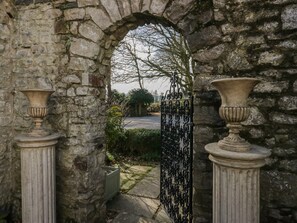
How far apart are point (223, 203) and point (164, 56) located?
6641 mm

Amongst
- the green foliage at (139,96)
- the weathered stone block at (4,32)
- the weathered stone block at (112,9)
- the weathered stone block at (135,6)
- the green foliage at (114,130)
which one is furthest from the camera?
the green foliage at (139,96)

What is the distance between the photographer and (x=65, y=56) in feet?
8.86

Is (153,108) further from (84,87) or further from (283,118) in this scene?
(283,118)

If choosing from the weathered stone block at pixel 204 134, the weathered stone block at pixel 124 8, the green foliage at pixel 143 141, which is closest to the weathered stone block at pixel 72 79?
the weathered stone block at pixel 124 8

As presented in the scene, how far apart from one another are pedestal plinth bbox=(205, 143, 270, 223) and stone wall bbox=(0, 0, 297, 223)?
1.81ft

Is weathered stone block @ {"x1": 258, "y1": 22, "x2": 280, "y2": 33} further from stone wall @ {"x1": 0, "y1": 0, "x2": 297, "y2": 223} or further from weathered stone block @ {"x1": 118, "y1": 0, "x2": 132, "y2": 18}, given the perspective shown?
weathered stone block @ {"x1": 118, "y1": 0, "x2": 132, "y2": 18}

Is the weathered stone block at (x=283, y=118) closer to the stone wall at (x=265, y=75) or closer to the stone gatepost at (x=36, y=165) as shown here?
the stone wall at (x=265, y=75)

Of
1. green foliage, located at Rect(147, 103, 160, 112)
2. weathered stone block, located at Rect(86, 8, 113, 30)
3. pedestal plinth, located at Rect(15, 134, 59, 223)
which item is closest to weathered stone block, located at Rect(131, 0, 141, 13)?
weathered stone block, located at Rect(86, 8, 113, 30)

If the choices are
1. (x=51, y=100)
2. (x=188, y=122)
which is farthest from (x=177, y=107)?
(x=51, y=100)

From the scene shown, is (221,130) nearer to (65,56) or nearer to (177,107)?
(177,107)

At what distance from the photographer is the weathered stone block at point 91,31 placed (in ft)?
8.41

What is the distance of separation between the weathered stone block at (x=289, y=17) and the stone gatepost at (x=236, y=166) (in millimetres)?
797

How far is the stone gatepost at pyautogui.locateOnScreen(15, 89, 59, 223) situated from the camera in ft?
7.60

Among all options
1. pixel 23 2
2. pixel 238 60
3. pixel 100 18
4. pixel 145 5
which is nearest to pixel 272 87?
pixel 238 60
